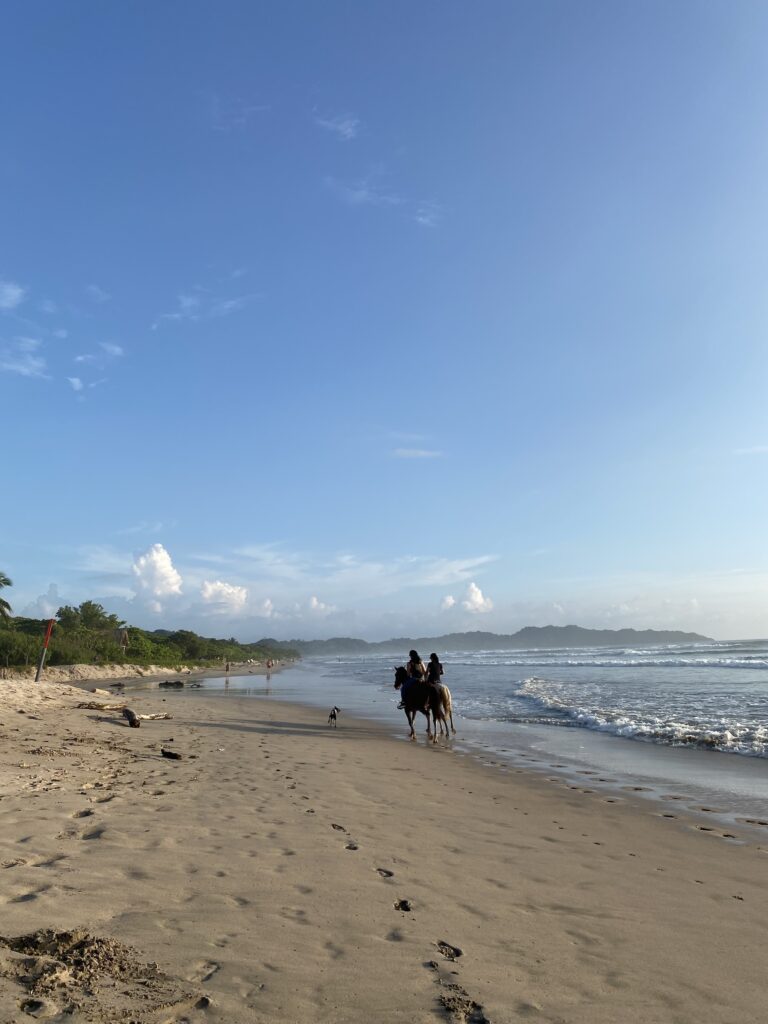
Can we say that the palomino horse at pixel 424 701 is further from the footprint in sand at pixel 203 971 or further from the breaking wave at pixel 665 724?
the footprint in sand at pixel 203 971

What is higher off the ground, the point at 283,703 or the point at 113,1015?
the point at 113,1015

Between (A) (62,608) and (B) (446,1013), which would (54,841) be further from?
(A) (62,608)

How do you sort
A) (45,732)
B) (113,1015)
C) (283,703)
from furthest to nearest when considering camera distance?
(283,703) < (45,732) < (113,1015)

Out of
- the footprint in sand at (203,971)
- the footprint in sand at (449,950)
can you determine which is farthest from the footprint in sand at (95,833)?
the footprint in sand at (449,950)

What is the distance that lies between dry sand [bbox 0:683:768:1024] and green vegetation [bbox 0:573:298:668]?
40150mm

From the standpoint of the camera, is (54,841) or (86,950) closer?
(86,950)

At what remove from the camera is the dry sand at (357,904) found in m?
3.68

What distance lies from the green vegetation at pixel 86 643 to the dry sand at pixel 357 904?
4015cm

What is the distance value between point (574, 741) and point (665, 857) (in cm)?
1133

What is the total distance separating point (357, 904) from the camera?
515 centimetres

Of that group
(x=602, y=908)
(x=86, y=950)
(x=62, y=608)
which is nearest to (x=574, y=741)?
(x=602, y=908)

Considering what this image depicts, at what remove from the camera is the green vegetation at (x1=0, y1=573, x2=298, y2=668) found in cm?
4475

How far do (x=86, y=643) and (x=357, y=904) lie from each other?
203 feet

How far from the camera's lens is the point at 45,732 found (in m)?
14.4
